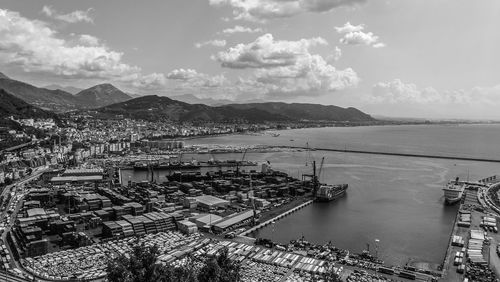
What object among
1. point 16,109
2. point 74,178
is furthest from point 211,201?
point 16,109

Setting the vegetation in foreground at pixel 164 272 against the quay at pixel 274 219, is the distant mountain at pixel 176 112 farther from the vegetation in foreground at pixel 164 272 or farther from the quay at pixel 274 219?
the vegetation in foreground at pixel 164 272

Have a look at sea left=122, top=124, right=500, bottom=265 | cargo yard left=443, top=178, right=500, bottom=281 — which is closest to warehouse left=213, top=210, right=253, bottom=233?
sea left=122, top=124, right=500, bottom=265

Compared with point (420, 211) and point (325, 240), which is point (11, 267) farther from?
point (420, 211)

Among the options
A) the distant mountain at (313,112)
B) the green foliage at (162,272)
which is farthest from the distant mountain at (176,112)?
the green foliage at (162,272)

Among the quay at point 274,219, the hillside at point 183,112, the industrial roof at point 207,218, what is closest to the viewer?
the quay at point 274,219

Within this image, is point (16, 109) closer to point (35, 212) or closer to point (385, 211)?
point (35, 212)

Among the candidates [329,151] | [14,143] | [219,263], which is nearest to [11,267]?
[219,263]
